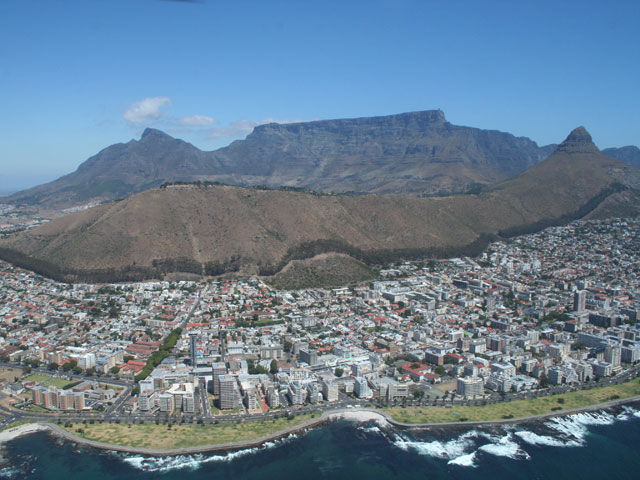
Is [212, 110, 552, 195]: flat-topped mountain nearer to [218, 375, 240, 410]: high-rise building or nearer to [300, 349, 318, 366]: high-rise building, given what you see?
[300, 349, 318, 366]: high-rise building

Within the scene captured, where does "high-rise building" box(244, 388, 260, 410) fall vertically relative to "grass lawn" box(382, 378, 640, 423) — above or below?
above

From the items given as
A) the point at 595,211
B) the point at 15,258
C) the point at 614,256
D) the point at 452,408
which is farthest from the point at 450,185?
the point at 452,408

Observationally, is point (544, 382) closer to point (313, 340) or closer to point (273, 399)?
point (313, 340)

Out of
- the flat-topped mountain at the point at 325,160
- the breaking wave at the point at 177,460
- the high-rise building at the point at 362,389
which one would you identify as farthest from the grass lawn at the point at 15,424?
the flat-topped mountain at the point at 325,160

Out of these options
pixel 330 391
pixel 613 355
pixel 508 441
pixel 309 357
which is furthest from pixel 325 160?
pixel 508 441

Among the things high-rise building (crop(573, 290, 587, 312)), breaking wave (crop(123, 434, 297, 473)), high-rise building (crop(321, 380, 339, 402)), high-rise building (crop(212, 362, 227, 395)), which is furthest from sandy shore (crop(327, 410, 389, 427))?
high-rise building (crop(573, 290, 587, 312))

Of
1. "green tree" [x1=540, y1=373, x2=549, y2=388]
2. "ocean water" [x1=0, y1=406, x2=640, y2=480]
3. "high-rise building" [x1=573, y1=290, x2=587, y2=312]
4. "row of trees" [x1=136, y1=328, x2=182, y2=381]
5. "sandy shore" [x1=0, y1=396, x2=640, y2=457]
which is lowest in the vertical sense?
"ocean water" [x1=0, y1=406, x2=640, y2=480]

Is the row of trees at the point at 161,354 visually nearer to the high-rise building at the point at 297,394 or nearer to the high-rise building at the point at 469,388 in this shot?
the high-rise building at the point at 297,394
